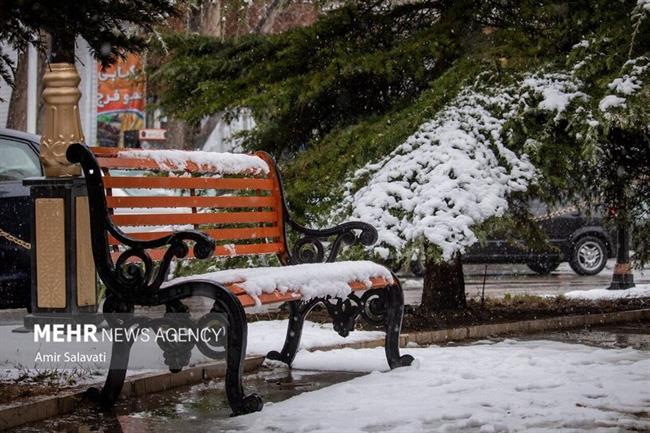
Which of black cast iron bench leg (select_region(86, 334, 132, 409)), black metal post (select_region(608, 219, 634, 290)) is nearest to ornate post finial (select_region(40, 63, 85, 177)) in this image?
black cast iron bench leg (select_region(86, 334, 132, 409))

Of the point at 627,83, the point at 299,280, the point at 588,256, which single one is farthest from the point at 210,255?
the point at 588,256

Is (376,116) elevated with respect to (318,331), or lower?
elevated

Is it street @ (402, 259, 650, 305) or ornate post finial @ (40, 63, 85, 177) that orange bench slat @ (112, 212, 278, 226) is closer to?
ornate post finial @ (40, 63, 85, 177)

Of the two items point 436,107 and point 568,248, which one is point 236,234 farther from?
point 568,248

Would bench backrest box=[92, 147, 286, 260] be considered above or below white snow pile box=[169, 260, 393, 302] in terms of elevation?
above

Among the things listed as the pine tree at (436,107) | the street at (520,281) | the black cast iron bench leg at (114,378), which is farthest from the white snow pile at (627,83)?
the street at (520,281)

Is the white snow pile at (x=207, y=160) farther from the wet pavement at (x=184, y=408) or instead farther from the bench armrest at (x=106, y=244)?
the wet pavement at (x=184, y=408)

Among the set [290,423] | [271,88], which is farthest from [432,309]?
[290,423]

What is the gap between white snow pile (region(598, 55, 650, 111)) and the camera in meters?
9.07

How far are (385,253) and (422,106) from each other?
1.49 meters

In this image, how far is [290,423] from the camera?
5543 mm

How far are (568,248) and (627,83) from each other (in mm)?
13743

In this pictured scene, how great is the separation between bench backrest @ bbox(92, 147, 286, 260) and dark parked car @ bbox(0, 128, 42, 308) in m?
2.45

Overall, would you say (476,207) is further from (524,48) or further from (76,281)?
(76,281)
